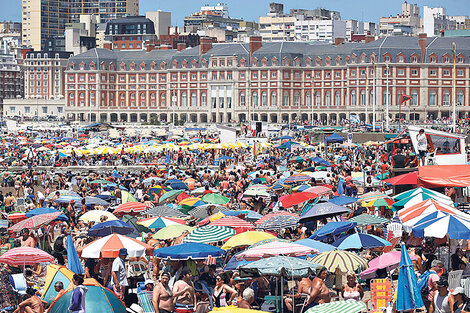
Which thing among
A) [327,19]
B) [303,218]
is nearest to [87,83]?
[327,19]

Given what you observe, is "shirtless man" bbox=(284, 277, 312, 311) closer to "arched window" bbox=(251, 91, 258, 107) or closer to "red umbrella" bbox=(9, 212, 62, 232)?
"red umbrella" bbox=(9, 212, 62, 232)

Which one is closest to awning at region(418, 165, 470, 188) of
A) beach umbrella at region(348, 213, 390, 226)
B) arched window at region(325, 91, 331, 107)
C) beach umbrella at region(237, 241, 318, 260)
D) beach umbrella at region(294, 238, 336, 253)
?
beach umbrella at region(348, 213, 390, 226)

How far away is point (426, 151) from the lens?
24.9m

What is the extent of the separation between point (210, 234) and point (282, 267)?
13.0 feet

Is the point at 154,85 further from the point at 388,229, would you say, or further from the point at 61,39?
the point at 388,229

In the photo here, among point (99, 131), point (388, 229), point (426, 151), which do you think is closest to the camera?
point (388, 229)

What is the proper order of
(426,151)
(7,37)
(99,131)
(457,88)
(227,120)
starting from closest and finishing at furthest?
(426,151), (99,131), (457,88), (227,120), (7,37)

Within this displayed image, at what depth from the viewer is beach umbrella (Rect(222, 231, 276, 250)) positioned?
1767 cm

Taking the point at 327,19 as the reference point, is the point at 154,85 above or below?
below

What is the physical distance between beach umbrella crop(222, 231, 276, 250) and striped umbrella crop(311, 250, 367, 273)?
5.37ft

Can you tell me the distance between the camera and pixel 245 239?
1781 centimetres

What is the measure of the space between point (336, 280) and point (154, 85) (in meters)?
101

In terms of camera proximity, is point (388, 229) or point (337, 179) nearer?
point (388, 229)

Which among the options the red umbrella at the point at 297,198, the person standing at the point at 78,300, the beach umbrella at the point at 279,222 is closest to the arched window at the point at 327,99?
the red umbrella at the point at 297,198
